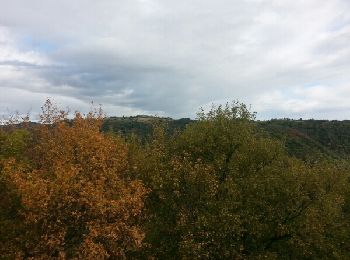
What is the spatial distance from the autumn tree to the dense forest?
10 centimetres

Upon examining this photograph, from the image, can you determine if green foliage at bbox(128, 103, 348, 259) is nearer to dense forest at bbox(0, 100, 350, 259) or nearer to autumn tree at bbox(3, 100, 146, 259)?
dense forest at bbox(0, 100, 350, 259)

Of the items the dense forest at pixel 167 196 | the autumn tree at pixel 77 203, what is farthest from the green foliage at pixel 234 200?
the autumn tree at pixel 77 203

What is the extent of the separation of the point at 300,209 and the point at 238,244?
7410 millimetres

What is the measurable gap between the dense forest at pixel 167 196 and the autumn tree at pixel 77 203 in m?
0.10

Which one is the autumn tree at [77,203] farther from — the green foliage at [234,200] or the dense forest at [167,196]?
the green foliage at [234,200]

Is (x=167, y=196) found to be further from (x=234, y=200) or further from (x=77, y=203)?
(x=77, y=203)

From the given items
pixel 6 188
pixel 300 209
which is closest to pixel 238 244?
pixel 300 209

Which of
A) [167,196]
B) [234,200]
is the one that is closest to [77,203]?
[167,196]

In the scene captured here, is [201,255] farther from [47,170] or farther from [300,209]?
[47,170]

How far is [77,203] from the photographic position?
30875 millimetres

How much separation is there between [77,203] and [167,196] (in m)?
10.3

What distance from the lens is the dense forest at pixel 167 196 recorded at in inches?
1200

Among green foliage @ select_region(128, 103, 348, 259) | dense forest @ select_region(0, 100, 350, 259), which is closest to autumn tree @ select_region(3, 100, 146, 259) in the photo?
dense forest @ select_region(0, 100, 350, 259)

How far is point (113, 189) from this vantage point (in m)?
34.1
